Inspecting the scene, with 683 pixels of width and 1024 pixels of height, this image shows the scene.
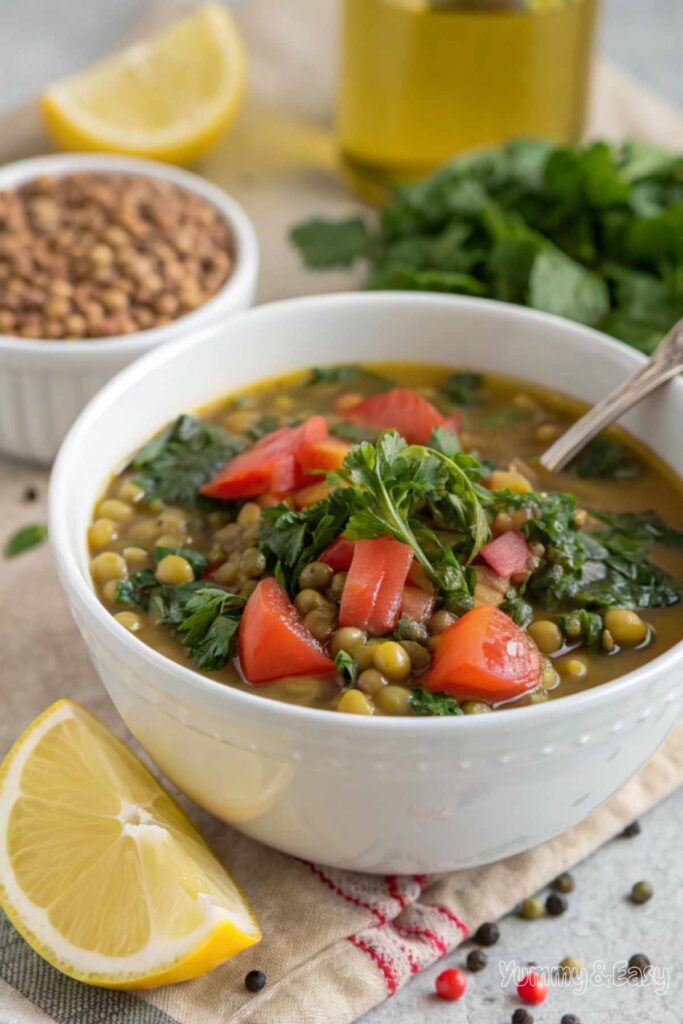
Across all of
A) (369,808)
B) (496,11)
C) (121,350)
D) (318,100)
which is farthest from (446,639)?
(318,100)

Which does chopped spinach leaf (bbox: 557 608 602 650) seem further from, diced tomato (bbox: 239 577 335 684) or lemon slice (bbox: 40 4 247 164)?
lemon slice (bbox: 40 4 247 164)

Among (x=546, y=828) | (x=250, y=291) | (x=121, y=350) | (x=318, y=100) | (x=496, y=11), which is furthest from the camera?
(x=318, y=100)

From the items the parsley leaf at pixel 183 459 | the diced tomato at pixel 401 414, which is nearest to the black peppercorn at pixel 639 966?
the diced tomato at pixel 401 414

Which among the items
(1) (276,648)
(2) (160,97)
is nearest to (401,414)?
(1) (276,648)

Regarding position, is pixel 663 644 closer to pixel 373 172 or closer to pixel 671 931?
pixel 671 931

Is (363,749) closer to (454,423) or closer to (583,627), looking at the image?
(583,627)

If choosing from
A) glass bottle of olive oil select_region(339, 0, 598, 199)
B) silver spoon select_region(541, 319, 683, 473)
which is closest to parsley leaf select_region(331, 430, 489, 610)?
silver spoon select_region(541, 319, 683, 473)
